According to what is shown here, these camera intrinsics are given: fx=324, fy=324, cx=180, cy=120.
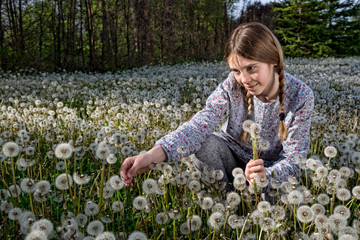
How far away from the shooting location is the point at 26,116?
4883mm

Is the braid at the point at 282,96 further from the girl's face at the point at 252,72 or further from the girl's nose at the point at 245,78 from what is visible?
the girl's nose at the point at 245,78

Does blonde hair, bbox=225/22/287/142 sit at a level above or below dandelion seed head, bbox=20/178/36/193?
above

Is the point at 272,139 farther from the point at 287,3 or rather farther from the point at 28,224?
the point at 287,3

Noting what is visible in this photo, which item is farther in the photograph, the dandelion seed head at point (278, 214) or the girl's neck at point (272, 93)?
the girl's neck at point (272, 93)

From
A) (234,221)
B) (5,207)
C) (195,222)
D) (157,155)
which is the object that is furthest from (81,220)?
(234,221)

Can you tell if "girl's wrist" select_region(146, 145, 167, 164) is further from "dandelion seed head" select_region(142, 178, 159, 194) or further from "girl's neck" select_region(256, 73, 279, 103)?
"girl's neck" select_region(256, 73, 279, 103)

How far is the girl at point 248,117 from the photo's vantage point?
2658 millimetres

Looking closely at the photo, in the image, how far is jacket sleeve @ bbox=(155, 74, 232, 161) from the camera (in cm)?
267

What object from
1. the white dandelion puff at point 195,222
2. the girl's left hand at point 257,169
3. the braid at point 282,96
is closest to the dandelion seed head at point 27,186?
the white dandelion puff at point 195,222

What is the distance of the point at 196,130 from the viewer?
295 centimetres

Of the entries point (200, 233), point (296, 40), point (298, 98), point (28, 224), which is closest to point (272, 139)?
point (298, 98)

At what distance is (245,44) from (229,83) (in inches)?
20.4

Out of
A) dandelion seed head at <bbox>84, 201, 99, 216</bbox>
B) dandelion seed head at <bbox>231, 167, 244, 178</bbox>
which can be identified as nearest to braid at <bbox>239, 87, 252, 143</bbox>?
dandelion seed head at <bbox>231, 167, 244, 178</bbox>

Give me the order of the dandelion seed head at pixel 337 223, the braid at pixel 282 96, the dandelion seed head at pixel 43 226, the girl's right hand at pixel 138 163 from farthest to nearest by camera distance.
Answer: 1. the braid at pixel 282 96
2. the girl's right hand at pixel 138 163
3. the dandelion seed head at pixel 337 223
4. the dandelion seed head at pixel 43 226
